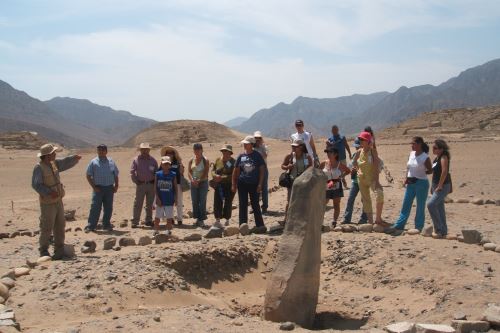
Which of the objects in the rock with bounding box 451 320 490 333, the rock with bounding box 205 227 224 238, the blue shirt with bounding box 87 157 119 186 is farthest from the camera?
the blue shirt with bounding box 87 157 119 186

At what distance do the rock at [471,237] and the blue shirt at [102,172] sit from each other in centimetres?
647

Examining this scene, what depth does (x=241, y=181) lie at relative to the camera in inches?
399

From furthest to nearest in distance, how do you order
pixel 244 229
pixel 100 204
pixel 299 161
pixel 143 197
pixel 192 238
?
pixel 143 197
pixel 100 204
pixel 299 161
pixel 244 229
pixel 192 238

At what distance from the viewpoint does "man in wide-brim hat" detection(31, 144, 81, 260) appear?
8.80 metres

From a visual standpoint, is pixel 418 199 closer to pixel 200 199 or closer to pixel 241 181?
pixel 241 181

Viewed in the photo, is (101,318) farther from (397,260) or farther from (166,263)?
(397,260)

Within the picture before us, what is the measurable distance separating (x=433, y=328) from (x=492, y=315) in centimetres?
75

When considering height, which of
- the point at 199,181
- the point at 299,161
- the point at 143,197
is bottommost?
the point at 143,197

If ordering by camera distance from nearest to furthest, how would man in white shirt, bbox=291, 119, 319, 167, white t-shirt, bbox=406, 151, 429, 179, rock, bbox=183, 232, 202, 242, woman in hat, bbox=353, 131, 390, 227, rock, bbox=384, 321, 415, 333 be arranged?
rock, bbox=384, 321, 415, 333
rock, bbox=183, 232, 202, 242
white t-shirt, bbox=406, 151, 429, 179
woman in hat, bbox=353, 131, 390, 227
man in white shirt, bbox=291, 119, 319, 167

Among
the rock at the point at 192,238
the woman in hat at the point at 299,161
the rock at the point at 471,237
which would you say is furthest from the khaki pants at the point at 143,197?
the rock at the point at 471,237

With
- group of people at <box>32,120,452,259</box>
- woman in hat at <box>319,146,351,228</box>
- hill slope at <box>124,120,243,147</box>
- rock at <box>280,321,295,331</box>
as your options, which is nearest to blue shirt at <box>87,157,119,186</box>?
group of people at <box>32,120,452,259</box>

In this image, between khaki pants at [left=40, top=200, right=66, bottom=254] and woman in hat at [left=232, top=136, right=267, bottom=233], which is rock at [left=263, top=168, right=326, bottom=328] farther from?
khaki pants at [left=40, top=200, right=66, bottom=254]

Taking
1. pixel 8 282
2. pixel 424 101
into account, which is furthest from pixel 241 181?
pixel 424 101

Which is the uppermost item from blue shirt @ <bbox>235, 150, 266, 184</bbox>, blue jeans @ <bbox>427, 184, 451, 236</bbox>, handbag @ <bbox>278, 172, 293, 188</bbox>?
blue shirt @ <bbox>235, 150, 266, 184</bbox>
